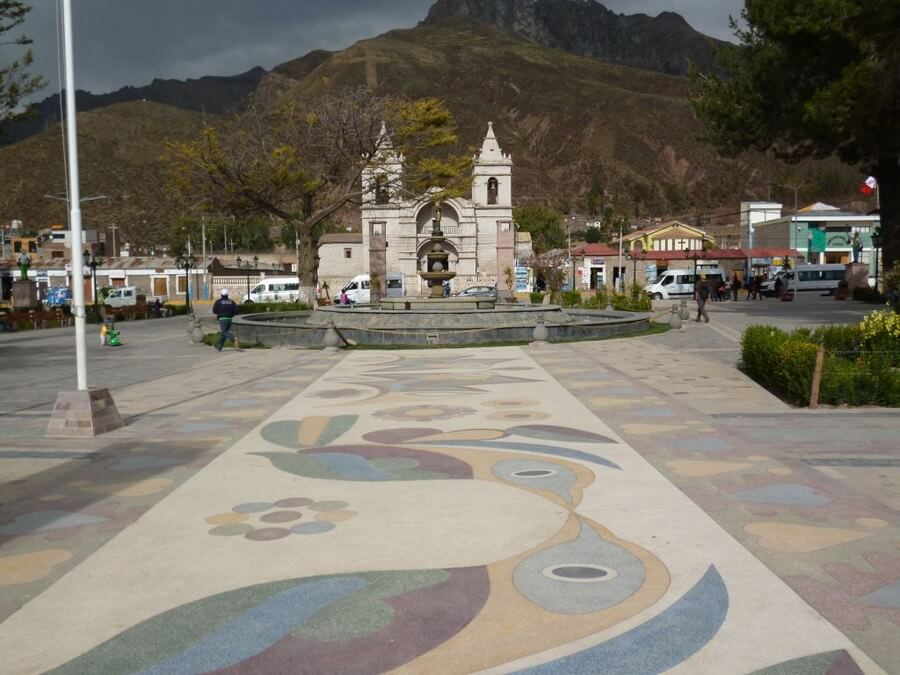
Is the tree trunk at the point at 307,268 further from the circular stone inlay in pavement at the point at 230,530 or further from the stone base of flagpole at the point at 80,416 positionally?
the circular stone inlay in pavement at the point at 230,530

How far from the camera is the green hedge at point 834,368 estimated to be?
1009cm

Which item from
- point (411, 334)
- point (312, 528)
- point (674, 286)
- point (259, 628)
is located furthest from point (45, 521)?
point (674, 286)

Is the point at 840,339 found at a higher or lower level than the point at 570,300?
lower

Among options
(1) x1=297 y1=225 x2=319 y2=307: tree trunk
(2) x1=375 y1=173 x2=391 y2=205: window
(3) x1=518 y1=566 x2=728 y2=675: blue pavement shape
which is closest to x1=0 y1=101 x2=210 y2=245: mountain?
(1) x1=297 y1=225 x2=319 y2=307: tree trunk

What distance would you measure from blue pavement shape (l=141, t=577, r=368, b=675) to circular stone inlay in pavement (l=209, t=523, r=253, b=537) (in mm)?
1077

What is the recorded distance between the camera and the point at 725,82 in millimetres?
31562

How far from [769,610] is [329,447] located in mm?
4801

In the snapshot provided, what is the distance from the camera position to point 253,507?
579 cm

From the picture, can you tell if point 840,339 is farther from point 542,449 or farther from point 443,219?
point 443,219

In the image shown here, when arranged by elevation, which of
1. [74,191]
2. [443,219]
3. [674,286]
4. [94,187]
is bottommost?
[674,286]

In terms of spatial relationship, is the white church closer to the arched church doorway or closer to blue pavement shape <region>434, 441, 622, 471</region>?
the arched church doorway

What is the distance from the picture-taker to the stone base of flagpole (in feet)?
27.6

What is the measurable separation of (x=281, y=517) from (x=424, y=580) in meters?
1.56

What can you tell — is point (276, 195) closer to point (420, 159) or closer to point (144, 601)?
point (420, 159)
